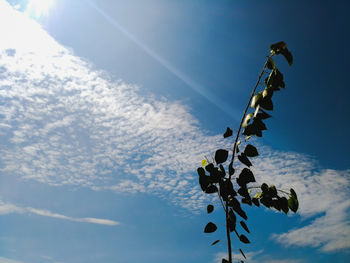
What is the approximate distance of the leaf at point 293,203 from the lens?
6.09 ft

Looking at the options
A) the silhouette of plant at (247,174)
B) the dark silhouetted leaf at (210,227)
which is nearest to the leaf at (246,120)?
the silhouette of plant at (247,174)

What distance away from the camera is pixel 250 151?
1938 mm

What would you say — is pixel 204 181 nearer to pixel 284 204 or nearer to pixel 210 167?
pixel 210 167

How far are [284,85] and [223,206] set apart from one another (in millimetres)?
1018

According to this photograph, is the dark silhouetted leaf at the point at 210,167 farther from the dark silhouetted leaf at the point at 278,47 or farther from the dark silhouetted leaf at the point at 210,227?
the dark silhouetted leaf at the point at 278,47

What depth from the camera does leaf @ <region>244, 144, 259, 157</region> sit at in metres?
1.94

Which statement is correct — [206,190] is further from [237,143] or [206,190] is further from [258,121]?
[258,121]

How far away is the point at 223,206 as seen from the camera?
6.62 ft

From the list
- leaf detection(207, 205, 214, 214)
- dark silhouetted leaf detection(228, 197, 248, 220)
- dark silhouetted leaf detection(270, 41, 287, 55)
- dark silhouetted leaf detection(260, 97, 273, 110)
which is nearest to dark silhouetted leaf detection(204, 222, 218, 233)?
leaf detection(207, 205, 214, 214)

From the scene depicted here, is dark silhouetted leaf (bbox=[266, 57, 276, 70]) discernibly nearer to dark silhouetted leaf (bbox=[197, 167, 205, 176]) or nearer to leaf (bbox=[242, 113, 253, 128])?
leaf (bbox=[242, 113, 253, 128])

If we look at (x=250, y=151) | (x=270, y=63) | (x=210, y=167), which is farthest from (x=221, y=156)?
(x=270, y=63)

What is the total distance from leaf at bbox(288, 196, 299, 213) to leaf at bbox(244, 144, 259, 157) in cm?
40

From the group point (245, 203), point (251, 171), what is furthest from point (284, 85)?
point (245, 203)

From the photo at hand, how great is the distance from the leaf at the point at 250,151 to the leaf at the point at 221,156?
0.51 ft
